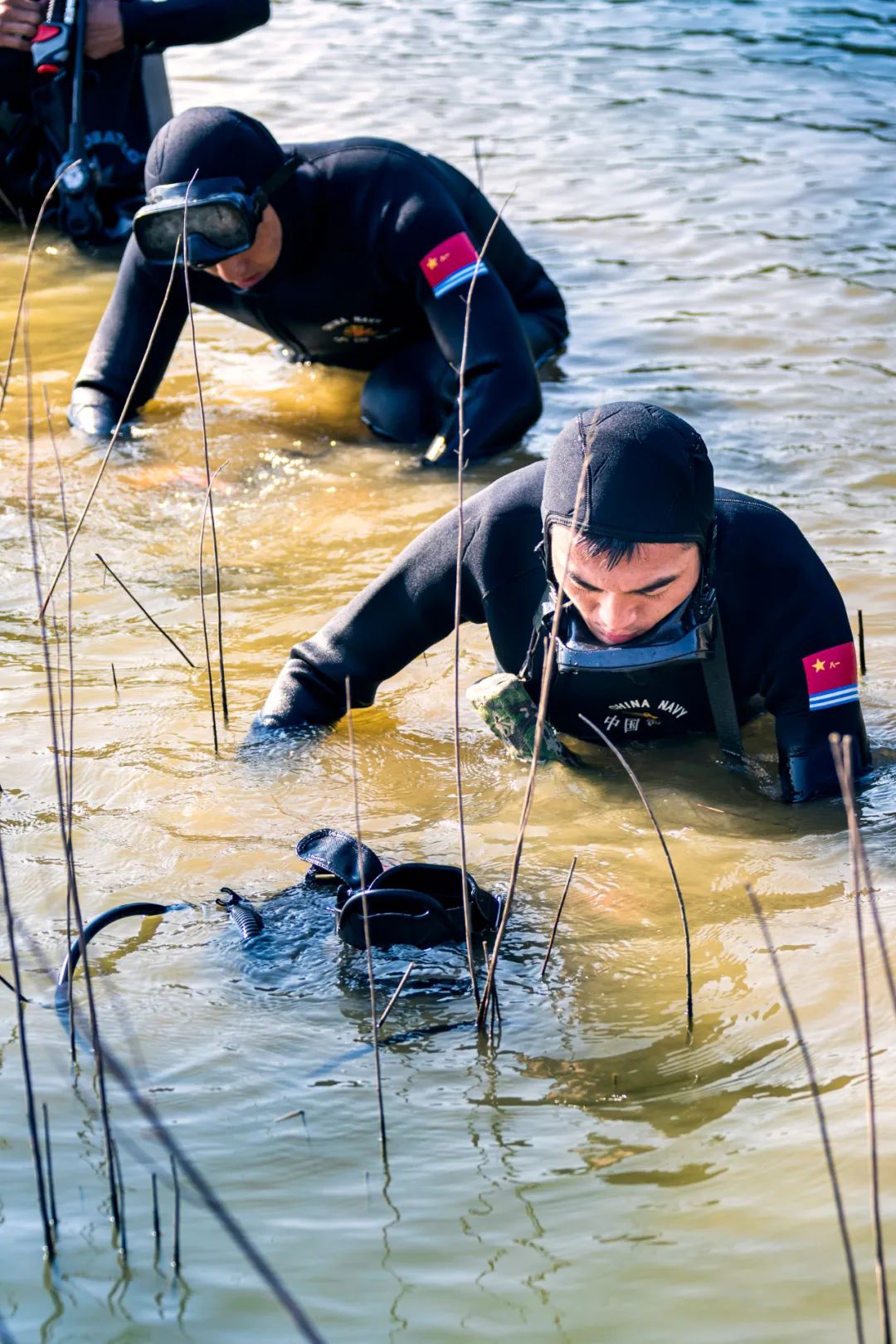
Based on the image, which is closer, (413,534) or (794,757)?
(794,757)

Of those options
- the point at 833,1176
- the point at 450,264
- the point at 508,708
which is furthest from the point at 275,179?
the point at 833,1176

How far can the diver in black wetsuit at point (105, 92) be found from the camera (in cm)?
717

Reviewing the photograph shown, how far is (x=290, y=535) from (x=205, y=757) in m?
1.59

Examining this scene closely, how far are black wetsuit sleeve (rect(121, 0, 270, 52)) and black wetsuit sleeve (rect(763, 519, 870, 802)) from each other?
191 inches

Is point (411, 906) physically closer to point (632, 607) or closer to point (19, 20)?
point (632, 607)

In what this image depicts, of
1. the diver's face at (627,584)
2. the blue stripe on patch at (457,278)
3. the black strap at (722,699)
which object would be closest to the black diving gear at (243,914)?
the diver's face at (627,584)

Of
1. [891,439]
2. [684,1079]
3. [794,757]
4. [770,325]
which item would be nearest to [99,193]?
[770,325]

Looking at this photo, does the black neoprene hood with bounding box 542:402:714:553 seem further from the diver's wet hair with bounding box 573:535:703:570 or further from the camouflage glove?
the camouflage glove

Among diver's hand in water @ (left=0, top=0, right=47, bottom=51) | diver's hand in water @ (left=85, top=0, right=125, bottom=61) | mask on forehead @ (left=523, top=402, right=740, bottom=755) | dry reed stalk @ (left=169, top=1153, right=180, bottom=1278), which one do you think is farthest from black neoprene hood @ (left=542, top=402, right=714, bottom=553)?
diver's hand in water @ (left=0, top=0, right=47, bottom=51)

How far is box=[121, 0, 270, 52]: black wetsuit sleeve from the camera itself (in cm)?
709

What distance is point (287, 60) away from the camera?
483 inches

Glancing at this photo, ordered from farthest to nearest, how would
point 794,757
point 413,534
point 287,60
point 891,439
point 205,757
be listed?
point 287,60
point 891,439
point 413,534
point 205,757
point 794,757

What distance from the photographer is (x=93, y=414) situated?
583 centimetres

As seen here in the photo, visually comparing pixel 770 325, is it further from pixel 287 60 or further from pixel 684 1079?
pixel 287 60
